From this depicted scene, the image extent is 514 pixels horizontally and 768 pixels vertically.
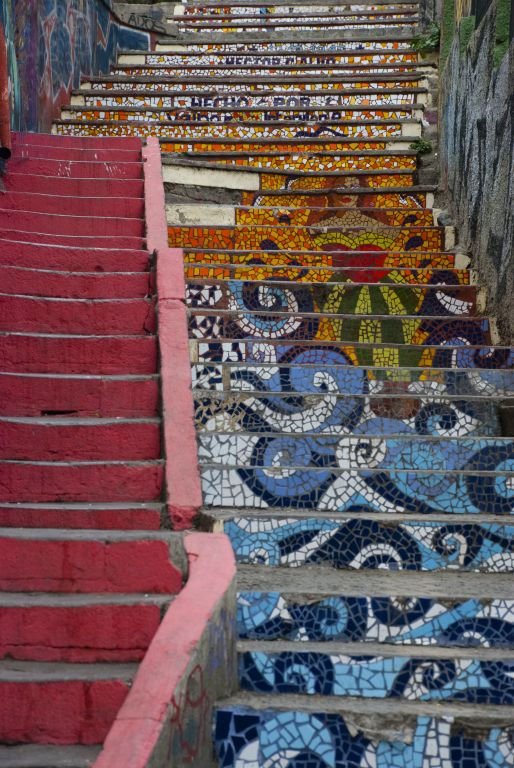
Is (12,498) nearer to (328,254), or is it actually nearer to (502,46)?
(328,254)

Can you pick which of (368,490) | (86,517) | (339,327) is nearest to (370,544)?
(368,490)

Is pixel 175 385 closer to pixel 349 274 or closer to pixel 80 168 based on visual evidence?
pixel 349 274

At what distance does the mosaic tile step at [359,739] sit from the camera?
3523 mm

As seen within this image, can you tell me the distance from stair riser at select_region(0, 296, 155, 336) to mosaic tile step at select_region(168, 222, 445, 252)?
1.87 m

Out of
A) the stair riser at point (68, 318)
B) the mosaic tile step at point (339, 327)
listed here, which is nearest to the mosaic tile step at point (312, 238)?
the mosaic tile step at point (339, 327)

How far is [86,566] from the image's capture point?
4293 mm

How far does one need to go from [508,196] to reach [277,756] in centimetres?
405

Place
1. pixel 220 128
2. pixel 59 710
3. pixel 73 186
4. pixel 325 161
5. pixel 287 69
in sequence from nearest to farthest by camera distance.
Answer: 1. pixel 59 710
2. pixel 73 186
3. pixel 325 161
4. pixel 220 128
5. pixel 287 69

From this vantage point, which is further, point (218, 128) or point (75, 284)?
point (218, 128)

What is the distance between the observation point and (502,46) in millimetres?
6824

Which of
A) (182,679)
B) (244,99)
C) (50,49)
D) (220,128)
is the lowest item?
(182,679)

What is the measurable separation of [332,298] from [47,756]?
12.6ft

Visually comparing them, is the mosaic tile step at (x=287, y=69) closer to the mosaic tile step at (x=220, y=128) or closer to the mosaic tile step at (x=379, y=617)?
the mosaic tile step at (x=220, y=128)

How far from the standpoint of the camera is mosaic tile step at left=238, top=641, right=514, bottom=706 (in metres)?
3.80
